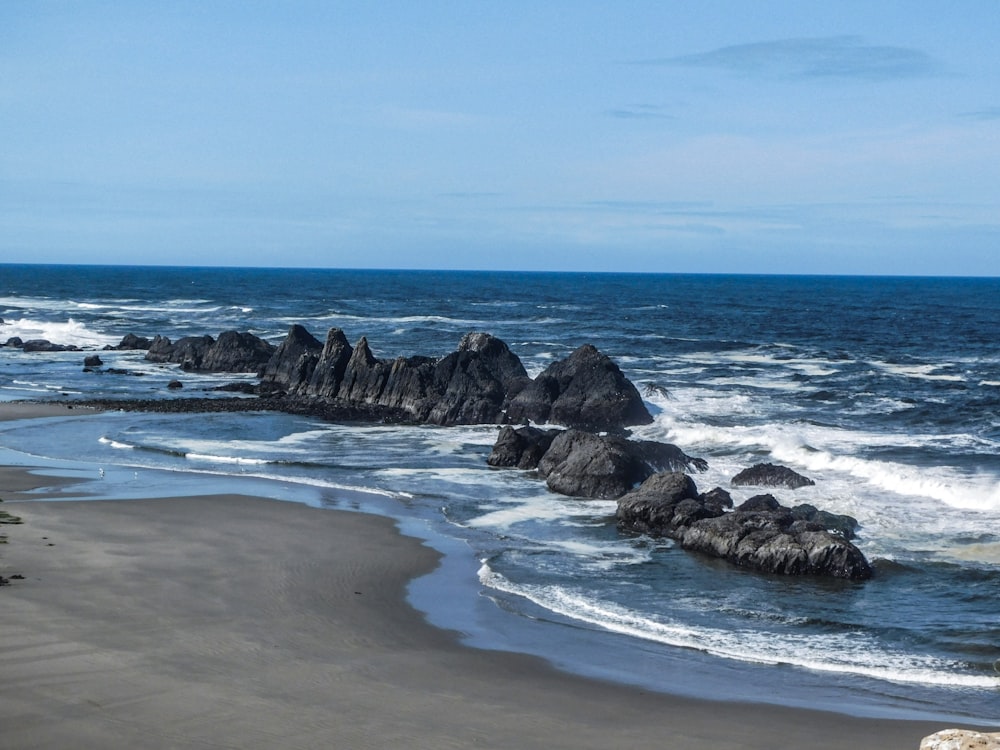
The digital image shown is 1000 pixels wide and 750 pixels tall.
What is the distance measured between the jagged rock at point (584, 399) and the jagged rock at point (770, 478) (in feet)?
29.7

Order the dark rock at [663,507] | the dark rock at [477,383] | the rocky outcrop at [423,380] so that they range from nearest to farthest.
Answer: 1. the dark rock at [663,507]
2. the dark rock at [477,383]
3. the rocky outcrop at [423,380]

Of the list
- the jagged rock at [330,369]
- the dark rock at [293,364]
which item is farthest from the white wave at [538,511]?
the dark rock at [293,364]

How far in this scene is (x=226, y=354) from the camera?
53.7 meters

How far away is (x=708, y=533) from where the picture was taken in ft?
68.0

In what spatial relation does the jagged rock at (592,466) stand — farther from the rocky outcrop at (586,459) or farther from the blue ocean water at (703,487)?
the blue ocean water at (703,487)

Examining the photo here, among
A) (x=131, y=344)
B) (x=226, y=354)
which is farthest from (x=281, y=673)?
(x=131, y=344)

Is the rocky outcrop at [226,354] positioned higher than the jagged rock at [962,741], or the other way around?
the rocky outcrop at [226,354]

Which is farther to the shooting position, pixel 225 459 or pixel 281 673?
pixel 225 459

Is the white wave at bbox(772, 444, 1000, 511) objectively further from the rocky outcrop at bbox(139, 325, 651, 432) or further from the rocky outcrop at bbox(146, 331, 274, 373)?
the rocky outcrop at bbox(146, 331, 274, 373)

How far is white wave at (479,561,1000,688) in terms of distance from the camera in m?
14.5

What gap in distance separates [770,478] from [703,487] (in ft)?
5.29

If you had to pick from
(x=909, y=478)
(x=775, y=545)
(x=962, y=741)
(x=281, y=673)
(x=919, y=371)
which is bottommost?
(x=281, y=673)

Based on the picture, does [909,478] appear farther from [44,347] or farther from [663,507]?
[44,347]

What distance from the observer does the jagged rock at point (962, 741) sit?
28.5 ft
